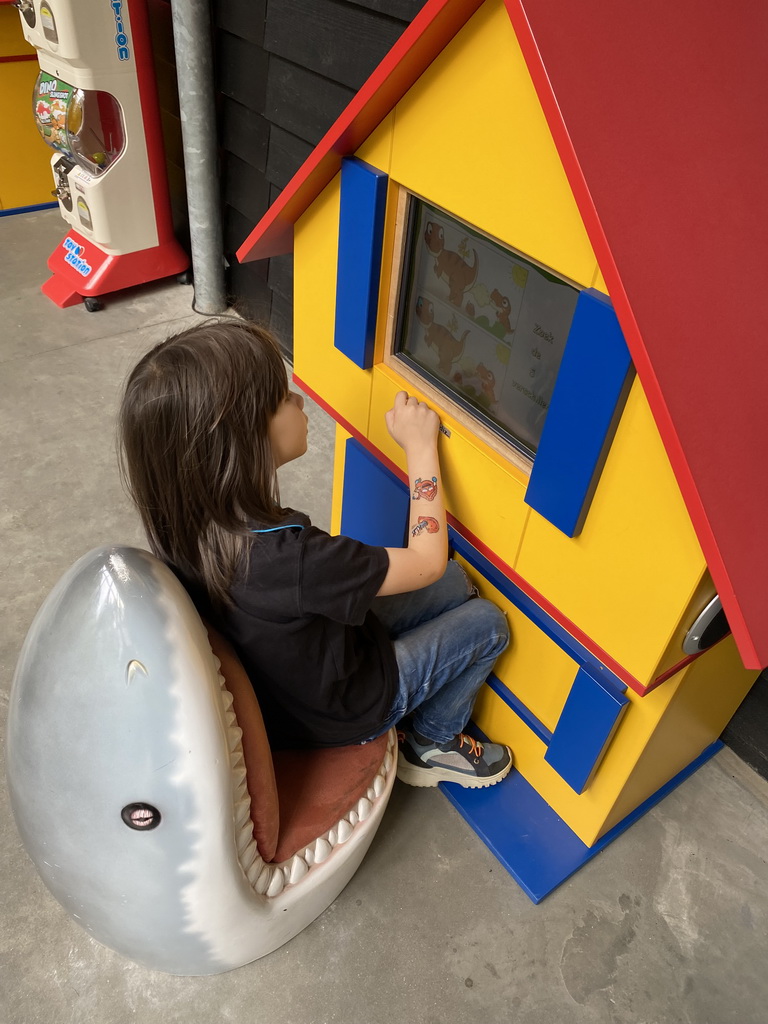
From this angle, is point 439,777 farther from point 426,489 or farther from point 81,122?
point 81,122

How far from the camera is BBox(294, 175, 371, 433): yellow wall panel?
3.80 feet

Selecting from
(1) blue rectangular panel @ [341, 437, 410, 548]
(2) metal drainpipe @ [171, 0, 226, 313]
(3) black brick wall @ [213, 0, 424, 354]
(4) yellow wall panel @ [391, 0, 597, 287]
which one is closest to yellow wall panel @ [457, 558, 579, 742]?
(1) blue rectangular panel @ [341, 437, 410, 548]

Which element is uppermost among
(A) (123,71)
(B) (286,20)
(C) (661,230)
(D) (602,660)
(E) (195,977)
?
(C) (661,230)

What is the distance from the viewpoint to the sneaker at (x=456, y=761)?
1.39 metres

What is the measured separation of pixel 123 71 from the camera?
2.31m

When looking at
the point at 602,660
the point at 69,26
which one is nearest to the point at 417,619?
Answer: the point at 602,660

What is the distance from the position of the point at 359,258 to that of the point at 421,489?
33 cm

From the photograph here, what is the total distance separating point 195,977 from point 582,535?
0.89m

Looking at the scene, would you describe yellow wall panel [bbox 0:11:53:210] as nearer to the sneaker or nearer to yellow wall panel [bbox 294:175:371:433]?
yellow wall panel [bbox 294:175:371:433]

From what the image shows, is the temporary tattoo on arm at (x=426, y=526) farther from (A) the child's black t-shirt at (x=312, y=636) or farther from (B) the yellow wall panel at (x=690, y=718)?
(B) the yellow wall panel at (x=690, y=718)

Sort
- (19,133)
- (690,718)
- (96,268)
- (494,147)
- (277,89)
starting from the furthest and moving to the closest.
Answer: (19,133) → (96,268) → (277,89) → (690,718) → (494,147)

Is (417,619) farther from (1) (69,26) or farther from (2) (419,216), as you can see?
(1) (69,26)

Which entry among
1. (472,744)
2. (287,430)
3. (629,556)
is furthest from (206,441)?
(472,744)

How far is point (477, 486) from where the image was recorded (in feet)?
3.59
